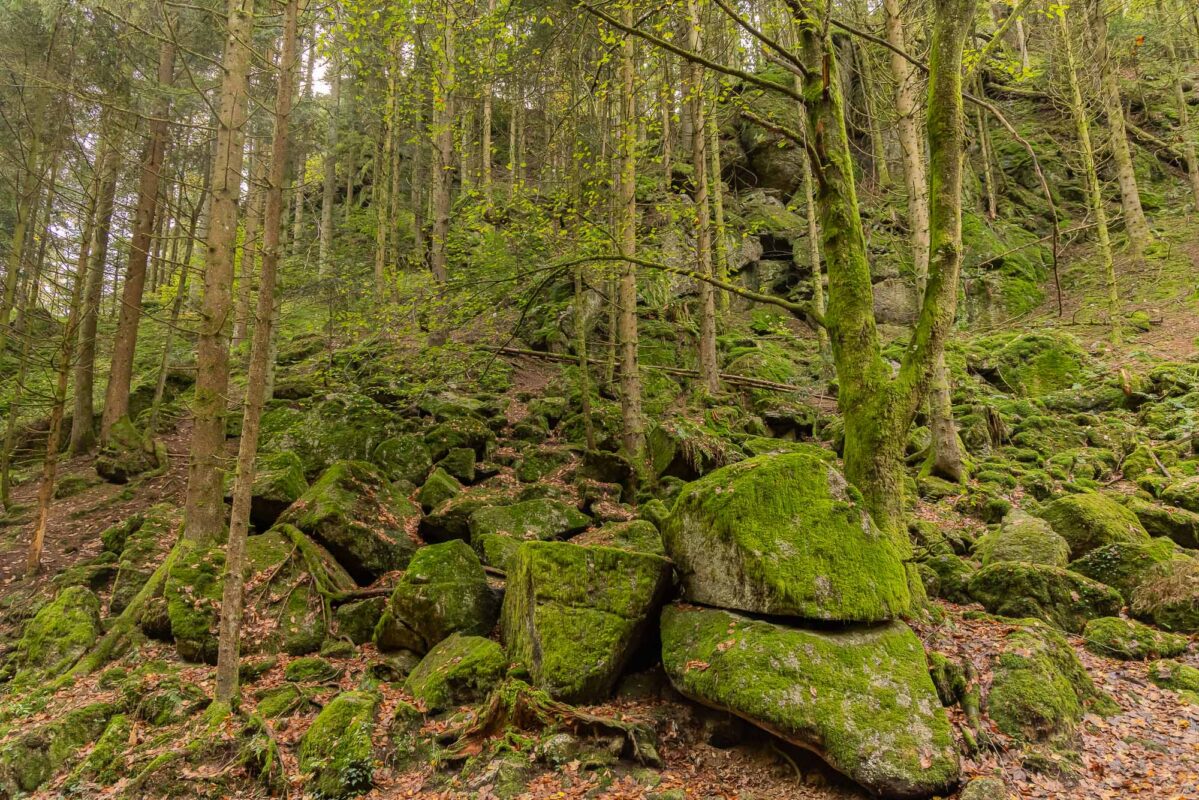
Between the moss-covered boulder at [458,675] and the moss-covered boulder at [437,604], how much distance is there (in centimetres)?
39

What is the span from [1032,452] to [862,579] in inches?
323

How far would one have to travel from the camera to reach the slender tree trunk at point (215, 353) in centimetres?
769

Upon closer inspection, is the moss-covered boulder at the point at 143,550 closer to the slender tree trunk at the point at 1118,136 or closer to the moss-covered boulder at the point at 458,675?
the moss-covered boulder at the point at 458,675

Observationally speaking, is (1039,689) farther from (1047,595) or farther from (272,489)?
(272,489)

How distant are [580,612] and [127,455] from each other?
10809 mm

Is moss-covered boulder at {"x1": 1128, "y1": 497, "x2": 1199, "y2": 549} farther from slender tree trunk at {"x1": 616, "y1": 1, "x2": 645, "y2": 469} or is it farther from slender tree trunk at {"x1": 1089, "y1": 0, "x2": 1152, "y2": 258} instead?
slender tree trunk at {"x1": 1089, "y1": 0, "x2": 1152, "y2": 258}

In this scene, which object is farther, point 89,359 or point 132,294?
point 89,359

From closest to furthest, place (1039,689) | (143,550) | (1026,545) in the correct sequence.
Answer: (1039,689) < (1026,545) < (143,550)

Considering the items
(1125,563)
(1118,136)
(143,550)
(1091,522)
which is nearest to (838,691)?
(1125,563)

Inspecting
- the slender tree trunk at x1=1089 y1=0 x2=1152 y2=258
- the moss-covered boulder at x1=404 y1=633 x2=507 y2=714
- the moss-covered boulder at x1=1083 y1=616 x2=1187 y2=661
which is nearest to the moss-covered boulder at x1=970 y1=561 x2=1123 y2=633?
the moss-covered boulder at x1=1083 y1=616 x2=1187 y2=661

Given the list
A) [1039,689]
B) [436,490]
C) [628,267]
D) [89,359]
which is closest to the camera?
[1039,689]

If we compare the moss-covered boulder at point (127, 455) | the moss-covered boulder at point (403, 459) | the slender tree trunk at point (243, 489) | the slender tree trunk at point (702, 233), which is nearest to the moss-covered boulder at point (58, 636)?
the slender tree trunk at point (243, 489)

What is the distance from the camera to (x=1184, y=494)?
8469 mm

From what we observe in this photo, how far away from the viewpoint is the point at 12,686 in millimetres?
6465
